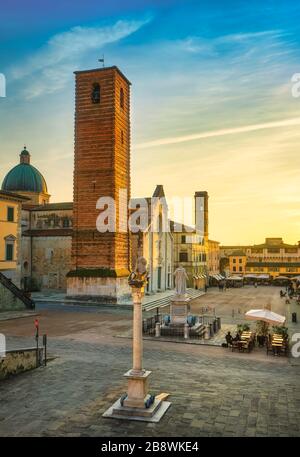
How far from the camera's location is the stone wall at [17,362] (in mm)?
13202

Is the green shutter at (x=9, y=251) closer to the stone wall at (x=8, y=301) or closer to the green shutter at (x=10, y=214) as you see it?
the green shutter at (x=10, y=214)

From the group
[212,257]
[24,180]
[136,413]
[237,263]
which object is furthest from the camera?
[237,263]

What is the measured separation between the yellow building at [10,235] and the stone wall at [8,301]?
575 centimetres

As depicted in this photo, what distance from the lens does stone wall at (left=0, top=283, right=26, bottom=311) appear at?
2948cm

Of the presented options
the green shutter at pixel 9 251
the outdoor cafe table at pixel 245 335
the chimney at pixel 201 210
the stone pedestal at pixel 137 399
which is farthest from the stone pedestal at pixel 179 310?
the chimney at pixel 201 210

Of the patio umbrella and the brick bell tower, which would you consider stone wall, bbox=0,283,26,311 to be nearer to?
the brick bell tower

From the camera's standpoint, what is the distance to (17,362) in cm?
1373

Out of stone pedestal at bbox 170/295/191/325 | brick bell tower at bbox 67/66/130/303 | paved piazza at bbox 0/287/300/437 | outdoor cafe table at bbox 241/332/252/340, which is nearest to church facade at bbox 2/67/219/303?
brick bell tower at bbox 67/66/130/303

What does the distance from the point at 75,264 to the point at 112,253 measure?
405cm

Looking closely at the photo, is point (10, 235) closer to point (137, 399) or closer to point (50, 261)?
point (50, 261)

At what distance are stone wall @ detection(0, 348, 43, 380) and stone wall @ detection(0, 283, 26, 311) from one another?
1618cm

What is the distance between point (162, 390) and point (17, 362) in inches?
208

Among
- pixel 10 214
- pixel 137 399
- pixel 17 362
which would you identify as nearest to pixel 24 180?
pixel 10 214
